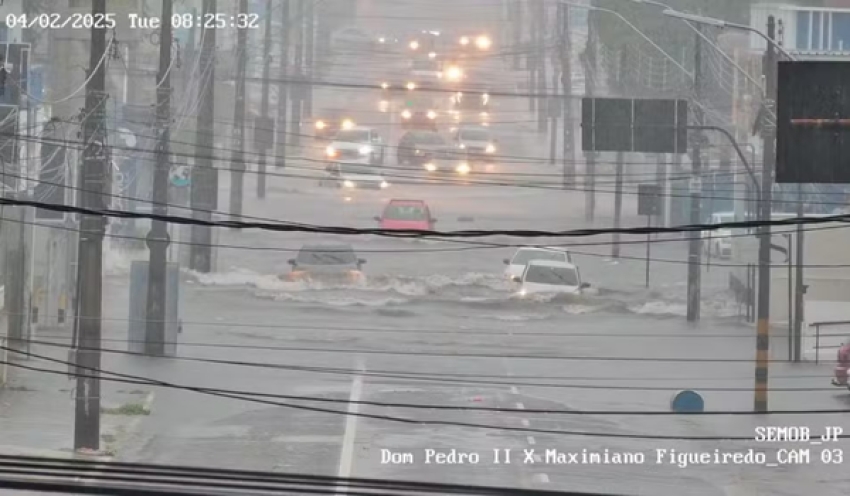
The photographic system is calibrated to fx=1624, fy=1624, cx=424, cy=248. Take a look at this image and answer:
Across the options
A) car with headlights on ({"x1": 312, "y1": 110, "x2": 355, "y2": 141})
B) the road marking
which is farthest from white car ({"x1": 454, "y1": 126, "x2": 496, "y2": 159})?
the road marking

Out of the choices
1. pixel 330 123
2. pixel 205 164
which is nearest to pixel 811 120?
pixel 205 164

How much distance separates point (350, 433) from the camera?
3123cm

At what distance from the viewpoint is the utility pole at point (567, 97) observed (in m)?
55.6

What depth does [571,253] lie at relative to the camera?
47.6 metres

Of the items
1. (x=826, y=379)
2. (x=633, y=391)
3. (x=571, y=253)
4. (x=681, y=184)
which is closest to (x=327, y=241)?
(x=571, y=253)

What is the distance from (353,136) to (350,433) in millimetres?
22915

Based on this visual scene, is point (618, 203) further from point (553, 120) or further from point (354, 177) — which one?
point (553, 120)

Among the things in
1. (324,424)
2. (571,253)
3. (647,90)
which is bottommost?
(324,424)

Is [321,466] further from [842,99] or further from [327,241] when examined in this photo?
[327,241]

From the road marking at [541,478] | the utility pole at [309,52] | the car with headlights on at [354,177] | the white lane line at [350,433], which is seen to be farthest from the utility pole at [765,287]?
the utility pole at [309,52]

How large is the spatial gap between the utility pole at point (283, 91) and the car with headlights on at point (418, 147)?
3834 mm

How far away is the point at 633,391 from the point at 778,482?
11.5m

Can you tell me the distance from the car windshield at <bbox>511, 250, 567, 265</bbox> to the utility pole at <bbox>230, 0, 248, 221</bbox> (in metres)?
8.39

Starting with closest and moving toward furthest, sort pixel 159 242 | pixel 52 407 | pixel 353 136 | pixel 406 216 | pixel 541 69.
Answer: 1. pixel 52 407
2. pixel 159 242
3. pixel 406 216
4. pixel 353 136
5. pixel 541 69
